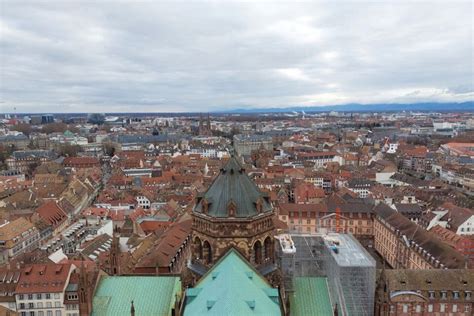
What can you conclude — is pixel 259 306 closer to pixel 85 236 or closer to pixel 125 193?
pixel 85 236

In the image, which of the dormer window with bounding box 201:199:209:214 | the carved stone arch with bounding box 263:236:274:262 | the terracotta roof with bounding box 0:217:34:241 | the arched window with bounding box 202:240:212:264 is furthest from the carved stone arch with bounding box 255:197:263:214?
the terracotta roof with bounding box 0:217:34:241

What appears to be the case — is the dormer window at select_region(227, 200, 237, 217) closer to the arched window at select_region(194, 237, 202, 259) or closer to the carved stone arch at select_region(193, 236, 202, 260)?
the carved stone arch at select_region(193, 236, 202, 260)

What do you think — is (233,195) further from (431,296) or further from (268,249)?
(431,296)

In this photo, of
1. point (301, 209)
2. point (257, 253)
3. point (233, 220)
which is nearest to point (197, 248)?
point (233, 220)

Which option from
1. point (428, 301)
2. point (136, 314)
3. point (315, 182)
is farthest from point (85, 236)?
point (315, 182)

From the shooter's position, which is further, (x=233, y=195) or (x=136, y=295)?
(x=136, y=295)

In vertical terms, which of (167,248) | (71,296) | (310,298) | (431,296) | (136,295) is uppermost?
(136,295)
